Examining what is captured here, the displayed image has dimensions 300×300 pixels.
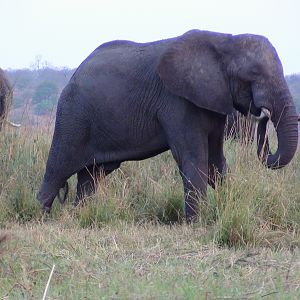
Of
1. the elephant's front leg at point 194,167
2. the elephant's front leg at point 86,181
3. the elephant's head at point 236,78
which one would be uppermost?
the elephant's head at point 236,78

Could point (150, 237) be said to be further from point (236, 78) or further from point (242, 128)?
point (242, 128)

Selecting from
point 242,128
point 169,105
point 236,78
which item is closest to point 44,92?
point 242,128

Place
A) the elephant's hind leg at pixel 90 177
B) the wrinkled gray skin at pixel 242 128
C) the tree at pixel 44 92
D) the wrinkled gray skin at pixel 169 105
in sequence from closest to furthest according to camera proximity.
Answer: the wrinkled gray skin at pixel 169 105 → the wrinkled gray skin at pixel 242 128 → the elephant's hind leg at pixel 90 177 → the tree at pixel 44 92

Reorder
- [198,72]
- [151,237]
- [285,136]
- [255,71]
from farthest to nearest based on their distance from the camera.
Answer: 1. [198,72]
2. [255,71]
3. [285,136]
4. [151,237]

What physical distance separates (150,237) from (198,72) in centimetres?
191

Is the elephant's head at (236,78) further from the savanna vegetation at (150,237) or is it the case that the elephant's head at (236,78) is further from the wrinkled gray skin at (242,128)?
the savanna vegetation at (150,237)

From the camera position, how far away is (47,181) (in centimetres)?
917

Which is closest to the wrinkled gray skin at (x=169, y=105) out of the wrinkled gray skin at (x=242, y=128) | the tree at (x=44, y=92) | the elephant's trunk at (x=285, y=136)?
the elephant's trunk at (x=285, y=136)

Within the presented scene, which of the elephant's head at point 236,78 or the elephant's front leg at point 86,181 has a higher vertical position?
the elephant's head at point 236,78

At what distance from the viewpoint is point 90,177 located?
9.23 metres

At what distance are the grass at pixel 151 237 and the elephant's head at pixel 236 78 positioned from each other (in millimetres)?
447

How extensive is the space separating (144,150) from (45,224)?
130 cm

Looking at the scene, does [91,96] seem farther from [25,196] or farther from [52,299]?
[52,299]

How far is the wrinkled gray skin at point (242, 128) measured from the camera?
884 cm
